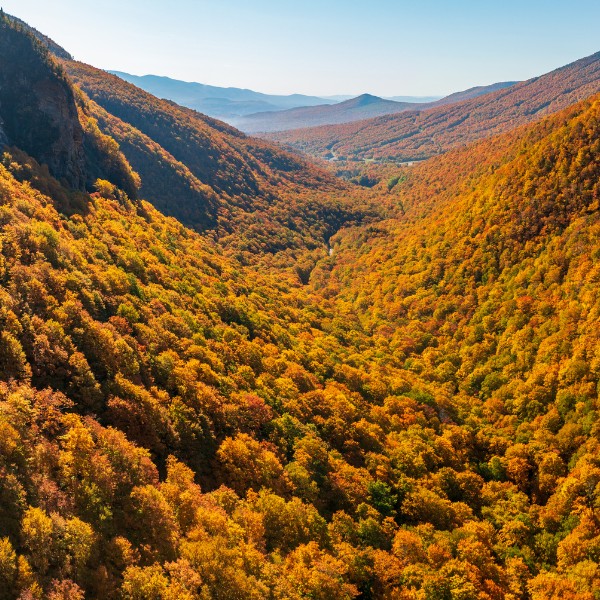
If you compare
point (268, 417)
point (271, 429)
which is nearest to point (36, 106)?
point (268, 417)

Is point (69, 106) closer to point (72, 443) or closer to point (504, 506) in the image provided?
point (72, 443)

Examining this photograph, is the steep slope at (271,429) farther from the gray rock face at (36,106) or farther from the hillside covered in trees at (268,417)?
the gray rock face at (36,106)

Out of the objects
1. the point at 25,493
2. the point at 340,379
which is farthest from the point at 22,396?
the point at 340,379

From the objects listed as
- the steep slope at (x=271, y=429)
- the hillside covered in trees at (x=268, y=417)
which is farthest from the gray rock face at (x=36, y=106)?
the steep slope at (x=271, y=429)

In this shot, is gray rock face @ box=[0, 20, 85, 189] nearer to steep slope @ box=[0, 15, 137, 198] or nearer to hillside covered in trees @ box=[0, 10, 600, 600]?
steep slope @ box=[0, 15, 137, 198]

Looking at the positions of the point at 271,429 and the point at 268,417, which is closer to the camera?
the point at 271,429

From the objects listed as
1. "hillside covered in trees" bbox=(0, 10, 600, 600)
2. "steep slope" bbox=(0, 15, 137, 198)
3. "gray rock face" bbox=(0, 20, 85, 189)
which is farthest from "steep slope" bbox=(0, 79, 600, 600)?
"gray rock face" bbox=(0, 20, 85, 189)

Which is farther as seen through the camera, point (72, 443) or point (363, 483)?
point (363, 483)

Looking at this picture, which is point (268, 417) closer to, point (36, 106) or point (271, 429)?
point (271, 429)
